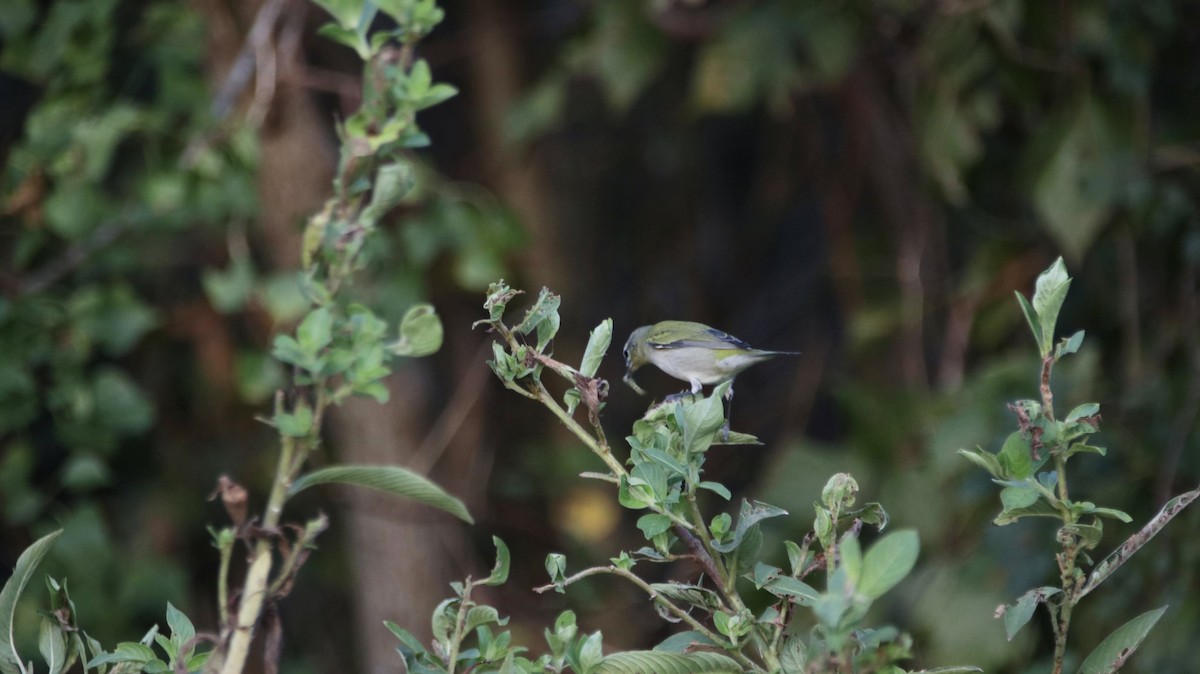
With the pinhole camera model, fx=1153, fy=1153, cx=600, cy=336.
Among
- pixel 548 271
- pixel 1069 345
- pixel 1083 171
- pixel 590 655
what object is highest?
pixel 1069 345

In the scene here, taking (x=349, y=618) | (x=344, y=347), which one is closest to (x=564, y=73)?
(x=344, y=347)

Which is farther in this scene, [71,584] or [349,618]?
[349,618]

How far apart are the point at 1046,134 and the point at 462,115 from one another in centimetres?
286

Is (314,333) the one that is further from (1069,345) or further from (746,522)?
(1069,345)

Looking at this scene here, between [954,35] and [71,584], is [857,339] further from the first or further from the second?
[71,584]

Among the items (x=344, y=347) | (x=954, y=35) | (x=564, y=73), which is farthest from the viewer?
(x=564, y=73)

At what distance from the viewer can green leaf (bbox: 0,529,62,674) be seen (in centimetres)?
98

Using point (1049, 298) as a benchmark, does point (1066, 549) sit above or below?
below

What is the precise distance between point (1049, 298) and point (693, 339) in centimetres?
52

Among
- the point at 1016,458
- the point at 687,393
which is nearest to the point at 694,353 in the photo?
the point at 687,393

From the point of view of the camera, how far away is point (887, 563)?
2.27 feet

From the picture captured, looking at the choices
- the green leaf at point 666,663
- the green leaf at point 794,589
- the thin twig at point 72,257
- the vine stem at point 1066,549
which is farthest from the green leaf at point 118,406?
the vine stem at point 1066,549

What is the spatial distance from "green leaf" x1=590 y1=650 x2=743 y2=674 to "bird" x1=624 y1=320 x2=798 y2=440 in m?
0.40

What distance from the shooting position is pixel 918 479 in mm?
2732
